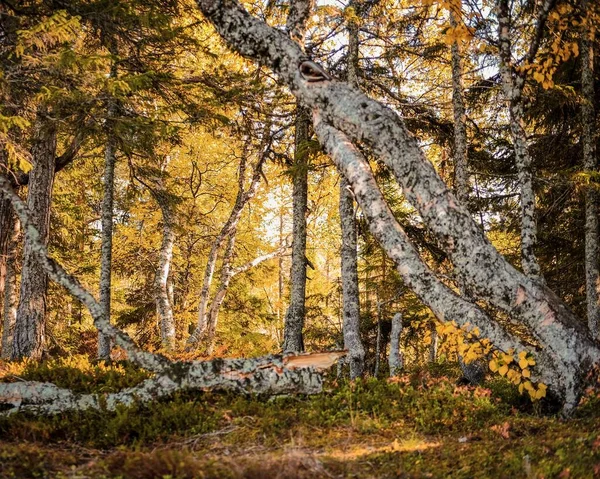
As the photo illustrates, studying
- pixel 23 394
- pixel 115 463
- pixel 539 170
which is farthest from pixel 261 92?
pixel 115 463

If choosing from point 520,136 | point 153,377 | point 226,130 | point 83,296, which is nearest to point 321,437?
point 153,377

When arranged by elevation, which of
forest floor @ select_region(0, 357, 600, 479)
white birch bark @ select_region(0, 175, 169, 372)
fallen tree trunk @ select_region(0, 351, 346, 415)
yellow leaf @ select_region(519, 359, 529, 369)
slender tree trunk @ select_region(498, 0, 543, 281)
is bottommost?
forest floor @ select_region(0, 357, 600, 479)

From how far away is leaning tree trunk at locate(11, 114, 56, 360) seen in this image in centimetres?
965

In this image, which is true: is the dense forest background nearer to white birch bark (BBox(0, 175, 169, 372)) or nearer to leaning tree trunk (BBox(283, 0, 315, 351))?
leaning tree trunk (BBox(283, 0, 315, 351))

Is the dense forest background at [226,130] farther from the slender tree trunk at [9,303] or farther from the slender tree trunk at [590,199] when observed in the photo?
the slender tree trunk at [590,199]

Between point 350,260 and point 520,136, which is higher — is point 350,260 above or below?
below

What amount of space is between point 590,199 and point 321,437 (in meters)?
8.13

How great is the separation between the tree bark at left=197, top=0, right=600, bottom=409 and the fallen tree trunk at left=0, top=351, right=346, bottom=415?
6.28 feet

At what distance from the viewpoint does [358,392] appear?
20.3ft

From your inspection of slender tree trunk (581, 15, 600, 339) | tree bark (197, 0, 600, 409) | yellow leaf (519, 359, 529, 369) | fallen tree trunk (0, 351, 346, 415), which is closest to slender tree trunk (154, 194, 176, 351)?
fallen tree trunk (0, 351, 346, 415)

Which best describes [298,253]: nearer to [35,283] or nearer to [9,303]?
[35,283]

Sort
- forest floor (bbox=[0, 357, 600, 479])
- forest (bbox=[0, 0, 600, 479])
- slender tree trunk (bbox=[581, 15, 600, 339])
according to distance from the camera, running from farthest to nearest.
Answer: slender tree trunk (bbox=[581, 15, 600, 339]), forest (bbox=[0, 0, 600, 479]), forest floor (bbox=[0, 357, 600, 479])

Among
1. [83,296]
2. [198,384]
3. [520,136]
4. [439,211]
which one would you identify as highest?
[520,136]

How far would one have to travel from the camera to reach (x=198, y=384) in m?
5.61
